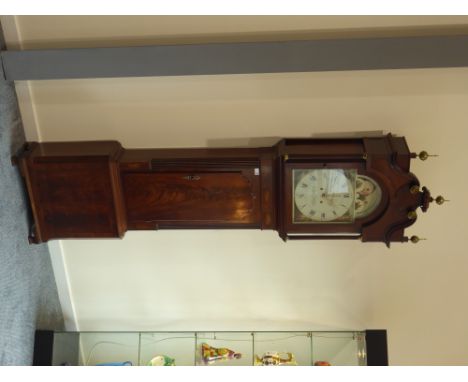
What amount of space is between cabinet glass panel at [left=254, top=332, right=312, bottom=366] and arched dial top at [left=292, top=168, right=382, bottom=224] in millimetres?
817

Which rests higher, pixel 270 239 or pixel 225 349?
pixel 270 239

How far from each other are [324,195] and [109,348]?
154cm

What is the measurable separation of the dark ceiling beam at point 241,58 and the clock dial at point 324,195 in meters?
0.46

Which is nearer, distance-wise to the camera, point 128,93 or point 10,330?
point 128,93

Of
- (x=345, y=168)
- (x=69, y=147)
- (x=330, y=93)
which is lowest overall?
(x=345, y=168)

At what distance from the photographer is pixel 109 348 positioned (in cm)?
295

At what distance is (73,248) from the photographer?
9.23ft

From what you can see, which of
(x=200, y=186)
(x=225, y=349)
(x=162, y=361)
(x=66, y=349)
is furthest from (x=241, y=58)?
(x=66, y=349)

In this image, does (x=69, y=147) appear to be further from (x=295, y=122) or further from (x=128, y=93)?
(x=295, y=122)

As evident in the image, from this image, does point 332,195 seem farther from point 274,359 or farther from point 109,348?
point 109,348

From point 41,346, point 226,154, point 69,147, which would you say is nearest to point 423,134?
point 226,154

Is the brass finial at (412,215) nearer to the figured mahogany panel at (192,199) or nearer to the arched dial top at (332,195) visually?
the arched dial top at (332,195)

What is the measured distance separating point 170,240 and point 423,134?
1.37m

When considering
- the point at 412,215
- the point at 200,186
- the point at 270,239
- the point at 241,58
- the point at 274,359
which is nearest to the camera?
the point at 241,58
